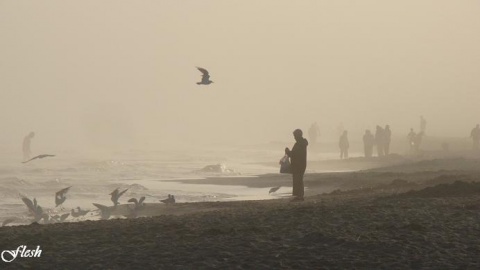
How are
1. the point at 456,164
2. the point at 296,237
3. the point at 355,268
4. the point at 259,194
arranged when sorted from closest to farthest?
the point at 355,268, the point at 296,237, the point at 259,194, the point at 456,164

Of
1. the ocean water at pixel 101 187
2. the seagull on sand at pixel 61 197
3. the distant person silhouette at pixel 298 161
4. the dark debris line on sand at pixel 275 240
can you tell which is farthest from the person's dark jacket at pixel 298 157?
the ocean water at pixel 101 187

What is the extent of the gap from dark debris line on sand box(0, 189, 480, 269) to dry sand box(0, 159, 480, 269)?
1 centimetres

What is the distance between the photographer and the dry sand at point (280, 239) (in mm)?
9195

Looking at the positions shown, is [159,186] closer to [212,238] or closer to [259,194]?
[259,194]

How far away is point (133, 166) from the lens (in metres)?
53.5

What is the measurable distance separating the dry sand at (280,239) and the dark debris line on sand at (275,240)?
0.6 inches

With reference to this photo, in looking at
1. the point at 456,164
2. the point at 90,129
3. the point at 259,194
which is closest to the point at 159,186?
the point at 259,194

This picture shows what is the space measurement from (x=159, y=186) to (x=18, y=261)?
82.8 ft

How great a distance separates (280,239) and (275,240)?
95 millimetres

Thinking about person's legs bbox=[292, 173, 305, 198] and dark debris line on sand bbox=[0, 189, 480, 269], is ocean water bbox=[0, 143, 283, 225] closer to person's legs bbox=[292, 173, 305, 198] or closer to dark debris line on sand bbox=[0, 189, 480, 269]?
person's legs bbox=[292, 173, 305, 198]

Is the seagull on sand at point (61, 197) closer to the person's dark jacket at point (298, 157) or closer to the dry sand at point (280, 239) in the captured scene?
the person's dark jacket at point (298, 157)

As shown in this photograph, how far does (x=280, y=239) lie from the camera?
1048cm

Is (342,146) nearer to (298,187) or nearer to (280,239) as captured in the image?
(298,187)

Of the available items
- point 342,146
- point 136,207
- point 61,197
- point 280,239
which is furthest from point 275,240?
point 342,146
